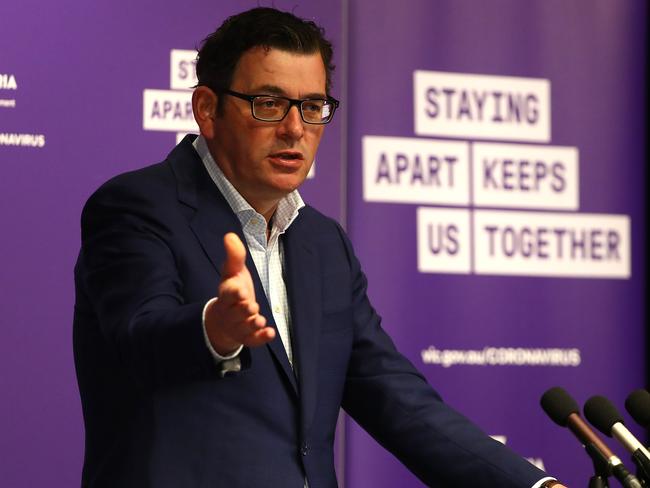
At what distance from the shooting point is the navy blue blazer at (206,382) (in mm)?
2400

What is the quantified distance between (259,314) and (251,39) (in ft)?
2.54

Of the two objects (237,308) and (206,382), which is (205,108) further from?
(237,308)

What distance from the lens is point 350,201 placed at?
473 centimetres

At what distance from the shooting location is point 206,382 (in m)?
2.48

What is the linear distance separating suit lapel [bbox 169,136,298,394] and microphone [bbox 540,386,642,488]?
597 millimetres

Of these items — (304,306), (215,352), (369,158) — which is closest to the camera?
(215,352)

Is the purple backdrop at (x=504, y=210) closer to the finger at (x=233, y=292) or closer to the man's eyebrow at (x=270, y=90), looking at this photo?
the man's eyebrow at (x=270, y=90)

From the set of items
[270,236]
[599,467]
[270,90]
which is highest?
[270,90]

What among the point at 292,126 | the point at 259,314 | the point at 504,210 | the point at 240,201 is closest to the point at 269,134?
the point at 292,126

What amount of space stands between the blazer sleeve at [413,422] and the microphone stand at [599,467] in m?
0.19

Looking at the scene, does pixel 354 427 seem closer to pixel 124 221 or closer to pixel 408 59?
pixel 408 59

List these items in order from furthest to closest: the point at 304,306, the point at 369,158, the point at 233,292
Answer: the point at 369,158 → the point at 304,306 → the point at 233,292

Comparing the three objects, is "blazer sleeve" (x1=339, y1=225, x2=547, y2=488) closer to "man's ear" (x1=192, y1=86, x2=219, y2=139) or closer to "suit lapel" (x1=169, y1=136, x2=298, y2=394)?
"suit lapel" (x1=169, y1=136, x2=298, y2=394)

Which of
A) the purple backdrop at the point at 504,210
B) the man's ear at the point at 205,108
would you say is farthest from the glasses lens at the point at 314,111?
the purple backdrop at the point at 504,210
